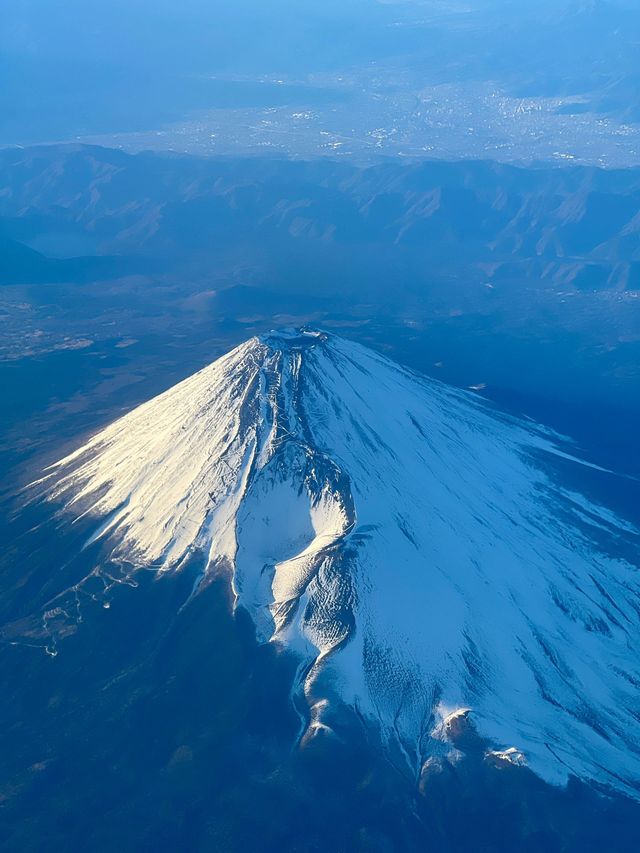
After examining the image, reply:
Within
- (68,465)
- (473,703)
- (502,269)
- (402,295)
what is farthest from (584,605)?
(502,269)

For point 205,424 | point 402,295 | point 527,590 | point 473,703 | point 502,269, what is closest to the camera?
point 473,703

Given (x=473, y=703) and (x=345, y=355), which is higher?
(x=345, y=355)

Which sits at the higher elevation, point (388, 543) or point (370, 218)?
point (388, 543)

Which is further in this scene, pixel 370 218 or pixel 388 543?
pixel 370 218

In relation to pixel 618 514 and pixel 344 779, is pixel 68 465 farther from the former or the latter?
pixel 618 514

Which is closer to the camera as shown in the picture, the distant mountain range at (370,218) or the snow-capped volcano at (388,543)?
the snow-capped volcano at (388,543)

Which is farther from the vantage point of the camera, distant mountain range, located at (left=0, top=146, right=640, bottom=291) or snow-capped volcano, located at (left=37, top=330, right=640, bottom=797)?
distant mountain range, located at (left=0, top=146, right=640, bottom=291)

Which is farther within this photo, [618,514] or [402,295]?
[402,295]

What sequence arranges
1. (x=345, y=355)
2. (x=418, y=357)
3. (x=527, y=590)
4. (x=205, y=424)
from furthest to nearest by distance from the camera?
(x=418, y=357)
(x=345, y=355)
(x=205, y=424)
(x=527, y=590)
